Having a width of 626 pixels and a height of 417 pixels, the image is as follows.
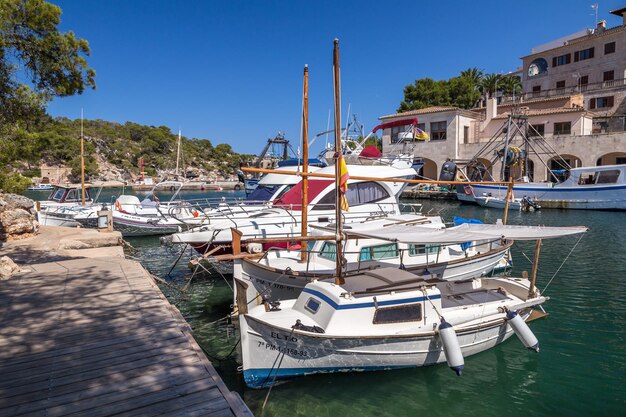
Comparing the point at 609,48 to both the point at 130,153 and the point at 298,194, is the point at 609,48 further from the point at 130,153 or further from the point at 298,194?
the point at 130,153

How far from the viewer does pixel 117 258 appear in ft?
42.9

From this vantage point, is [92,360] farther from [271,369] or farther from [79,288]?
[79,288]

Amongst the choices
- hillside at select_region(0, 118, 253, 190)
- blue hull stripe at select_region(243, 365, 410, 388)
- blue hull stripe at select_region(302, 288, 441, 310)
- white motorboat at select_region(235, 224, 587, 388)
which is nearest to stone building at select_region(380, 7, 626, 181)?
white motorboat at select_region(235, 224, 587, 388)

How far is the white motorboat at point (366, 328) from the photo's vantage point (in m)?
7.43

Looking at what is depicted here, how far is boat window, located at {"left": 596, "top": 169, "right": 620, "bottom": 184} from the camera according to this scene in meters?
35.8

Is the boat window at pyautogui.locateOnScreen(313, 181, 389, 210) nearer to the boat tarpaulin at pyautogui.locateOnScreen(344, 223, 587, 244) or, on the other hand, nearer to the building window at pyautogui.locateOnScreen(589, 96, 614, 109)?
the boat tarpaulin at pyautogui.locateOnScreen(344, 223, 587, 244)

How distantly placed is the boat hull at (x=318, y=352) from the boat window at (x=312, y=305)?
0.76 m

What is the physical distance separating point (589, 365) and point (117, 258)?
42.7 feet

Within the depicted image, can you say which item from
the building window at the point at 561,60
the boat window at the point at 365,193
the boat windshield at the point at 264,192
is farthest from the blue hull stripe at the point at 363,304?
the building window at the point at 561,60

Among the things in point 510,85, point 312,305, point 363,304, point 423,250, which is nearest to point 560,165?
point 510,85

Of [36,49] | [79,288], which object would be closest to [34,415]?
[79,288]

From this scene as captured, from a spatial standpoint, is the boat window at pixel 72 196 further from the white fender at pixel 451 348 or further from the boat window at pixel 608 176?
the boat window at pixel 608 176

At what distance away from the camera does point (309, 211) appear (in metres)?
15.8

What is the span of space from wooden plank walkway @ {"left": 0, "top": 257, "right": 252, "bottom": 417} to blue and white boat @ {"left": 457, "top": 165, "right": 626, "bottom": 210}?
39.3 m
